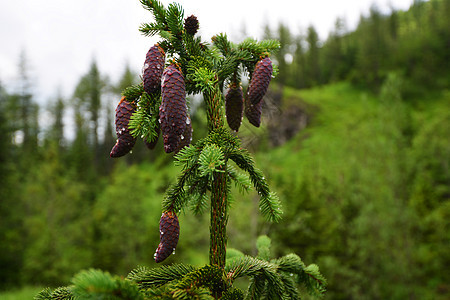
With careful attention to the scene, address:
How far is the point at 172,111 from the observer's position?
1163 millimetres

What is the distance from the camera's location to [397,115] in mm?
14008

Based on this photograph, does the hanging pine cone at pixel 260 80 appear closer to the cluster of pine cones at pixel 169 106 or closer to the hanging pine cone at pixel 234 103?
the cluster of pine cones at pixel 169 106

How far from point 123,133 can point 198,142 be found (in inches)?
13.8

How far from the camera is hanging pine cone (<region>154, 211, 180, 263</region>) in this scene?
1.22 meters

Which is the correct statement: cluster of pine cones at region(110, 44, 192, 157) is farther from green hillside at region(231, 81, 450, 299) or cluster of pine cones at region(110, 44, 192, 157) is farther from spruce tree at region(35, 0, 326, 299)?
green hillside at region(231, 81, 450, 299)

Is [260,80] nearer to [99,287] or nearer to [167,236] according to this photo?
[167,236]

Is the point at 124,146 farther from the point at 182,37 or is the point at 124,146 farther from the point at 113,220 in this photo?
the point at 113,220

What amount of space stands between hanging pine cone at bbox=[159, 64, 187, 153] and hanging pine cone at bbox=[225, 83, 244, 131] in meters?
0.49

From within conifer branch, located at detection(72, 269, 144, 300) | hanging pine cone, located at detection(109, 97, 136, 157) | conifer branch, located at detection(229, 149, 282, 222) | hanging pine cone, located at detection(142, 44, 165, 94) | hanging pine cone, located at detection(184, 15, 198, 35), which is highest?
hanging pine cone, located at detection(184, 15, 198, 35)

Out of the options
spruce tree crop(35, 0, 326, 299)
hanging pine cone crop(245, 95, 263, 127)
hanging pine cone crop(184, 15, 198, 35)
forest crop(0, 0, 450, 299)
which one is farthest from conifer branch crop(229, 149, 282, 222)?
forest crop(0, 0, 450, 299)

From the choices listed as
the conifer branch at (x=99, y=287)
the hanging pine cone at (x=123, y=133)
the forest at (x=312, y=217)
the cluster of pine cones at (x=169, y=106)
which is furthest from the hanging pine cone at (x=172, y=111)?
the forest at (x=312, y=217)

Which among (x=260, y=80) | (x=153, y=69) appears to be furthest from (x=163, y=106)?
(x=260, y=80)

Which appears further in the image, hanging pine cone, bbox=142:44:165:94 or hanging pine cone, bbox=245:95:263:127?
hanging pine cone, bbox=245:95:263:127

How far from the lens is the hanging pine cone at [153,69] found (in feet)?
4.16
